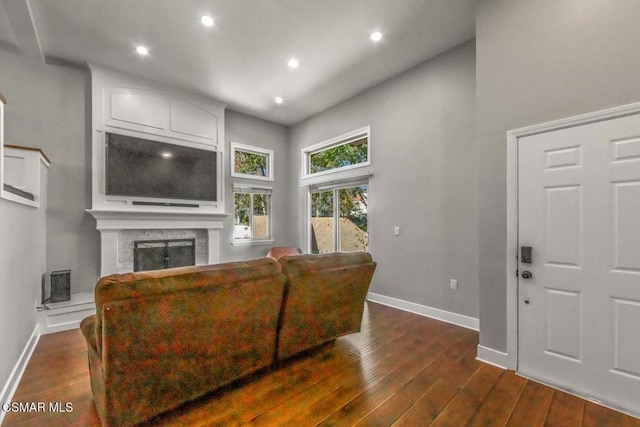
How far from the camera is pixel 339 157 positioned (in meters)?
5.15

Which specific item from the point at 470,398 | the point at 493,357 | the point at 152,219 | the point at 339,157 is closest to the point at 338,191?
the point at 339,157

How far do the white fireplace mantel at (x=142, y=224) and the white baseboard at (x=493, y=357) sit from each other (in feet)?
13.4

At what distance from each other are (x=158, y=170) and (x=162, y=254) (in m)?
1.32

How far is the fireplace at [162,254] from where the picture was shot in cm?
→ 413

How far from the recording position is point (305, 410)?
71.9 inches

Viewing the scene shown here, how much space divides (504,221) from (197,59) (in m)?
4.08

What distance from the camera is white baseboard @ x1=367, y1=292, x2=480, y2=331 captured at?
3.28 m

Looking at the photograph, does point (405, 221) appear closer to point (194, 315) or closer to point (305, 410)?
point (305, 410)

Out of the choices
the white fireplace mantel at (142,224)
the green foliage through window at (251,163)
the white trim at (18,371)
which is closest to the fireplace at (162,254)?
the white fireplace mantel at (142,224)

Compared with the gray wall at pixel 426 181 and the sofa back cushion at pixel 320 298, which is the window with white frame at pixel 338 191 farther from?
the sofa back cushion at pixel 320 298

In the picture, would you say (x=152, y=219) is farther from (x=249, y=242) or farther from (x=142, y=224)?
(x=249, y=242)

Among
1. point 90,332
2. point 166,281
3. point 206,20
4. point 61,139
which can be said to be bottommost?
point 90,332

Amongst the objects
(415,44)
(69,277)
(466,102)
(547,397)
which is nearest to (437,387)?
(547,397)

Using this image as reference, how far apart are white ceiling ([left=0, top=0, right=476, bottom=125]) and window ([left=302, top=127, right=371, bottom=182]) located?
87 centimetres
